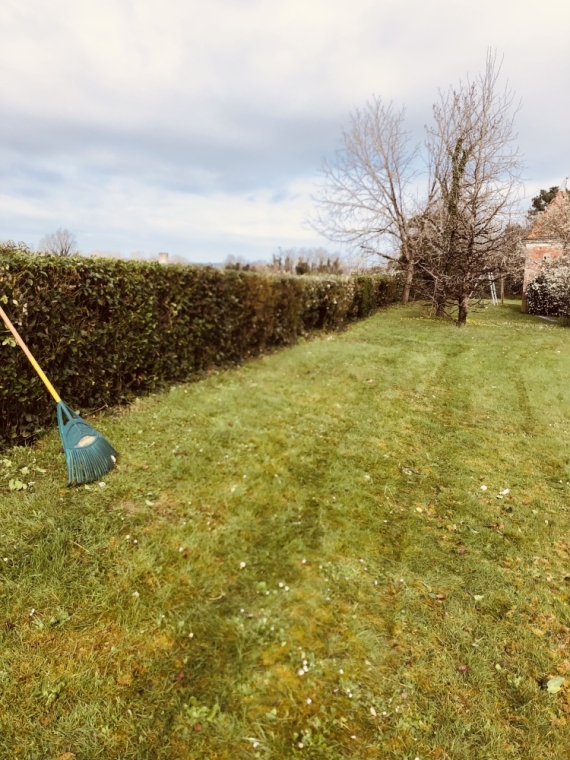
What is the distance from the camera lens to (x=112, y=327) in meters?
6.02

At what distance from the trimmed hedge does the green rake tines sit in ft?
1.65

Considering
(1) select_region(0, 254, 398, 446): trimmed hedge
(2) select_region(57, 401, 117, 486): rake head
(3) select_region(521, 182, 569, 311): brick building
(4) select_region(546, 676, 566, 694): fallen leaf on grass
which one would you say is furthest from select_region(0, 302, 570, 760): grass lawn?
(3) select_region(521, 182, 569, 311): brick building

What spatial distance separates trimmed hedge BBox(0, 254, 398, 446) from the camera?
15.8 ft

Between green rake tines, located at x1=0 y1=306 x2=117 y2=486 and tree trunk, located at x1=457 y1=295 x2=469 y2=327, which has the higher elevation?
tree trunk, located at x1=457 y1=295 x2=469 y2=327

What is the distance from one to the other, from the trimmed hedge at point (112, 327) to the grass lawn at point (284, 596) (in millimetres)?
595

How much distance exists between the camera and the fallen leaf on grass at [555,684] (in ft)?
8.53

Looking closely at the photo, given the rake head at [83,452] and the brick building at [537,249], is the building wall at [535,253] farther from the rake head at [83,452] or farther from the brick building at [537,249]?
the rake head at [83,452]

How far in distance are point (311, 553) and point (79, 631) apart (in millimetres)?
1824

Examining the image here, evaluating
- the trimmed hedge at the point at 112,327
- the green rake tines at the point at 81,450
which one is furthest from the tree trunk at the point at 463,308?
the green rake tines at the point at 81,450

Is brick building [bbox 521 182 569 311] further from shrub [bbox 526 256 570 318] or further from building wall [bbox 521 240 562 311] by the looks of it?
shrub [bbox 526 256 570 318]

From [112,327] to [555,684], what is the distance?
6053 millimetres

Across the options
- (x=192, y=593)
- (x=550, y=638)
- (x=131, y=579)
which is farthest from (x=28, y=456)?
(x=550, y=638)

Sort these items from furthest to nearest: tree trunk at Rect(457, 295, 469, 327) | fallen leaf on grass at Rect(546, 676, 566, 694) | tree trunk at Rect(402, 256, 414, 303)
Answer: tree trunk at Rect(402, 256, 414, 303) < tree trunk at Rect(457, 295, 469, 327) < fallen leaf on grass at Rect(546, 676, 566, 694)

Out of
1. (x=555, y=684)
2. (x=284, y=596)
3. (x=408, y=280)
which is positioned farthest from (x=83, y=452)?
(x=408, y=280)
